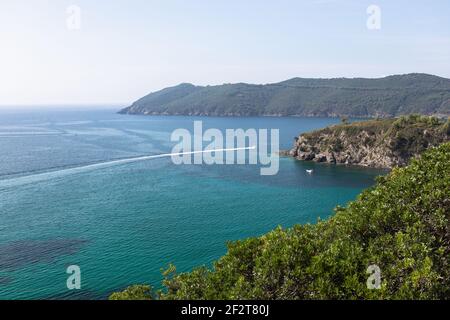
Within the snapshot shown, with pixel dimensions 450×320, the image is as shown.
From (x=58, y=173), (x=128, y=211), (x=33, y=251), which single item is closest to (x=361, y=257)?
(x=33, y=251)

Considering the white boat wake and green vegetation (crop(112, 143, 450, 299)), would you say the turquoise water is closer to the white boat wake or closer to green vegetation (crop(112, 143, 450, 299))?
the white boat wake

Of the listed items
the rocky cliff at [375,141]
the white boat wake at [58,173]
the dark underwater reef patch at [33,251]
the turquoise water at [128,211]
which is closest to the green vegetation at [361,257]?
the turquoise water at [128,211]

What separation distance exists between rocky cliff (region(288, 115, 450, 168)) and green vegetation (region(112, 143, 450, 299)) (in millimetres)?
96260

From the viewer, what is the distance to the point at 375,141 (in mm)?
122688

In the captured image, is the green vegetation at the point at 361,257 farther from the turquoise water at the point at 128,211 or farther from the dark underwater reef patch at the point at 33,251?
the dark underwater reef patch at the point at 33,251

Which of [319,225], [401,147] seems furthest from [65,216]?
[401,147]

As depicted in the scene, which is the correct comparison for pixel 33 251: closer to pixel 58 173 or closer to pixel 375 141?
pixel 58 173

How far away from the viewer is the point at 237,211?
232 ft

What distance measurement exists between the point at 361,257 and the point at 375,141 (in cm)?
11149

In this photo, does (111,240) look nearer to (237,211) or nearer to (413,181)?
(237,211)
